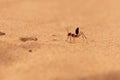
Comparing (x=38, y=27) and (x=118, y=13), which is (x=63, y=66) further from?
(x=118, y=13)

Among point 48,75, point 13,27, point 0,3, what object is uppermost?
point 0,3

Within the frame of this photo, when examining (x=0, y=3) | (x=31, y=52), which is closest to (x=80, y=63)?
(x=31, y=52)

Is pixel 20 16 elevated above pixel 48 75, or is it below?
above

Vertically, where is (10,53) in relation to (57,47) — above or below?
below

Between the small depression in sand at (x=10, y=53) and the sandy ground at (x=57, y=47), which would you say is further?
the small depression in sand at (x=10, y=53)

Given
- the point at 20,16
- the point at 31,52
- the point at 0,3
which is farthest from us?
the point at 0,3

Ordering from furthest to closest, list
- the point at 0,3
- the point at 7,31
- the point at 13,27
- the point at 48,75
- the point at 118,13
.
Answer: the point at 0,3
the point at 118,13
the point at 13,27
the point at 7,31
the point at 48,75

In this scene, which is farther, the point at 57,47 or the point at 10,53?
the point at 57,47

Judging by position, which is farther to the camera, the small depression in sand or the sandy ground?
the small depression in sand
